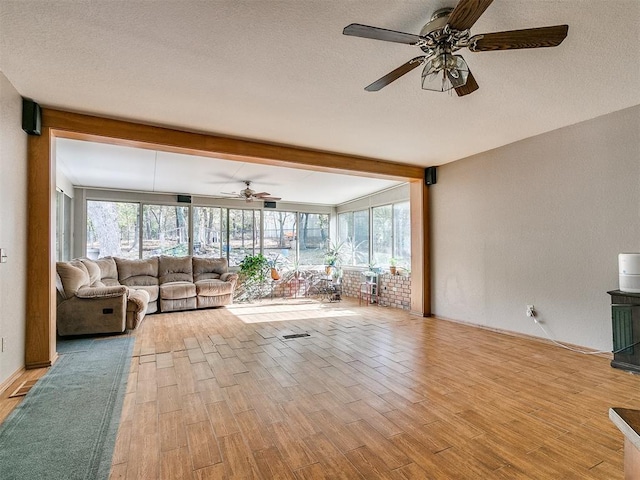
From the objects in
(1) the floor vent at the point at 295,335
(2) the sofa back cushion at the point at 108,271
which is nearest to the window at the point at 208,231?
(2) the sofa back cushion at the point at 108,271

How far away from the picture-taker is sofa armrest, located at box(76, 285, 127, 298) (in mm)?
4160

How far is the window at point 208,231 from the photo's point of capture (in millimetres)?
7605

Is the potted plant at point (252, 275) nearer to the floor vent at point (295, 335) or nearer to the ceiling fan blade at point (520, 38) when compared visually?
the floor vent at point (295, 335)

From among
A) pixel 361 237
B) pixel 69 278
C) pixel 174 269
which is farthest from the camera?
pixel 361 237

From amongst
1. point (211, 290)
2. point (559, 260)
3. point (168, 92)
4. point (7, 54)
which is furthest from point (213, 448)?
point (211, 290)

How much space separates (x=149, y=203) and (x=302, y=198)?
3.54 m

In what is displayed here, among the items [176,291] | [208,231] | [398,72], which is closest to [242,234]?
[208,231]

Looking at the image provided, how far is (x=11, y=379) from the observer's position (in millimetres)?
2668

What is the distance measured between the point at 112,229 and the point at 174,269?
5.47 feet

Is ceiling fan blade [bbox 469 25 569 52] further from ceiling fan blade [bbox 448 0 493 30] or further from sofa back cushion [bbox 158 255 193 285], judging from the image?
sofa back cushion [bbox 158 255 193 285]

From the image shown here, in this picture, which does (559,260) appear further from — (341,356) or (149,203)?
(149,203)

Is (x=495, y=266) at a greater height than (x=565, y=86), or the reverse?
(x=565, y=86)

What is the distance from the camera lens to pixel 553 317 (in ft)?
12.2

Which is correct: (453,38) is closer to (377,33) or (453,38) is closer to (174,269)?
(377,33)
